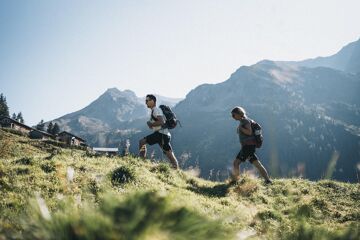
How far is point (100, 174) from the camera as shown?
8.84 metres

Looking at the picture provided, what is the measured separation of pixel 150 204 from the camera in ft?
7.94

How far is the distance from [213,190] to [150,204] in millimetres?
9088

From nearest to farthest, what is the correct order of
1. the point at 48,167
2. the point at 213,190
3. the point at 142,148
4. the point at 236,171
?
the point at 48,167 < the point at 213,190 < the point at 236,171 < the point at 142,148

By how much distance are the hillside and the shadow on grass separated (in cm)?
3

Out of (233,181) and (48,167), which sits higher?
(48,167)

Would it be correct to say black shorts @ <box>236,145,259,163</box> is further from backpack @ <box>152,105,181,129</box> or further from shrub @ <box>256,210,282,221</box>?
shrub @ <box>256,210,282,221</box>

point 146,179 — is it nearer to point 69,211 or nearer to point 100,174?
point 100,174

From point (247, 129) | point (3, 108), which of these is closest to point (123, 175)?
point (247, 129)

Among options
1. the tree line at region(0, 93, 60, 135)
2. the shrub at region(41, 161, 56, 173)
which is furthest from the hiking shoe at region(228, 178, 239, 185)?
the tree line at region(0, 93, 60, 135)

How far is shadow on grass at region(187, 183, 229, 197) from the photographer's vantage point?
10628 mm

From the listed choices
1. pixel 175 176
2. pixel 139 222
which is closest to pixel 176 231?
pixel 139 222

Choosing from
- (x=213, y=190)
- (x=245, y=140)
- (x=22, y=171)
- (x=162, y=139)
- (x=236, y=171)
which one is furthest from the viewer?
(x=162, y=139)

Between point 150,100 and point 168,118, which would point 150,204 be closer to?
point 168,118

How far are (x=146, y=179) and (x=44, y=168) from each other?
2.44m
